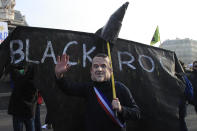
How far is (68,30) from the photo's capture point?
3094 millimetres

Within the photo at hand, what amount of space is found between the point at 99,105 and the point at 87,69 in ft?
2.72

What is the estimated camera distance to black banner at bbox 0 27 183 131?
2.86 metres

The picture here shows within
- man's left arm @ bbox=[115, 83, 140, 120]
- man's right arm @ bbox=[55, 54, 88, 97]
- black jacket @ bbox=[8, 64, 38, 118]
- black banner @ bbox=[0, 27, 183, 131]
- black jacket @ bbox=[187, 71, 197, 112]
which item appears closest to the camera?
man's left arm @ bbox=[115, 83, 140, 120]

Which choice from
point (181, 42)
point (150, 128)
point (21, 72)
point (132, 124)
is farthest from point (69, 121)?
point (181, 42)

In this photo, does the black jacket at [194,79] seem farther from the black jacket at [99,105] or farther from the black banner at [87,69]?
the black jacket at [99,105]

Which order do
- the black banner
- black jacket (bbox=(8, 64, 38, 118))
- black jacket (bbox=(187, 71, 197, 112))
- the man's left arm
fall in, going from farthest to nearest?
black jacket (bbox=(187, 71, 197, 112)), black jacket (bbox=(8, 64, 38, 118)), the black banner, the man's left arm

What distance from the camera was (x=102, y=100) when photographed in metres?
2.34

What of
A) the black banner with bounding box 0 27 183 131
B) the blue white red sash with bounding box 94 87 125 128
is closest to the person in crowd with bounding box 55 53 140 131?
the blue white red sash with bounding box 94 87 125 128

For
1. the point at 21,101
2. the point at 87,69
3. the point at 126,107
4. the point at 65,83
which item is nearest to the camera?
the point at 126,107

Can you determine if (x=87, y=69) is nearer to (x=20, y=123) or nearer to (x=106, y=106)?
(x=106, y=106)

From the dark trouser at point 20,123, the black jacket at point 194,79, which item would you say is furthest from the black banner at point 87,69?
the dark trouser at point 20,123

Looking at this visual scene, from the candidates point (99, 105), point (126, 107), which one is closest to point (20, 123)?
point (99, 105)

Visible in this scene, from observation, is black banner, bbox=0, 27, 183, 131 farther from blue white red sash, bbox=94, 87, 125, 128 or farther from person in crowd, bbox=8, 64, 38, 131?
person in crowd, bbox=8, 64, 38, 131

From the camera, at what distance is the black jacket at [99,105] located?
90.0 inches
